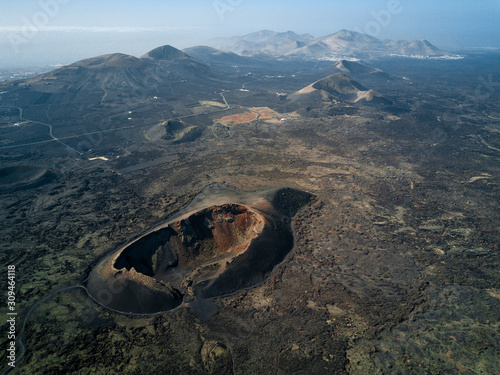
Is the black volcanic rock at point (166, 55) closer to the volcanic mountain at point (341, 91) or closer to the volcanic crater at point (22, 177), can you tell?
the volcanic mountain at point (341, 91)

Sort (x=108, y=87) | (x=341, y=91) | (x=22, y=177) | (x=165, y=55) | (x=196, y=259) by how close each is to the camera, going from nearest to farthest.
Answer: (x=196, y=259), (x=22, y=177), (x=341, y=91), (x=108, y=87), (x=165, y=55)

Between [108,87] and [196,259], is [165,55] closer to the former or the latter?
[108,87]

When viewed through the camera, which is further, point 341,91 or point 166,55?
point 166,55

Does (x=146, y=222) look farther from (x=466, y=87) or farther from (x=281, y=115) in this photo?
(x=466, y=87)

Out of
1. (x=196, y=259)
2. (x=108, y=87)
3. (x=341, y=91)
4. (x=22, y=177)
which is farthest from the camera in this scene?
(x=108, y=87)

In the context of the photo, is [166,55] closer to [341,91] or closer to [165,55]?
[165,55]

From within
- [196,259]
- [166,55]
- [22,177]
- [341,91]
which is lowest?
[196,259]

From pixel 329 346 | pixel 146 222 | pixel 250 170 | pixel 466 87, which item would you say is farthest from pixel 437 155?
pixel 466 87

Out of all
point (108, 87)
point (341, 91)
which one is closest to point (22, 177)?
Answer: point (108, 87)

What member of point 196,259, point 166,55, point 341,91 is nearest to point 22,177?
point 196,259

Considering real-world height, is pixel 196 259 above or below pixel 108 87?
below

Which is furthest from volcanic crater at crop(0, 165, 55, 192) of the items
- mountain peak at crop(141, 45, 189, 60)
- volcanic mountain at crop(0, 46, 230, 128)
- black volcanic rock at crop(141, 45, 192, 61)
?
mountain peak at crop(141, 45, 189, 60)
